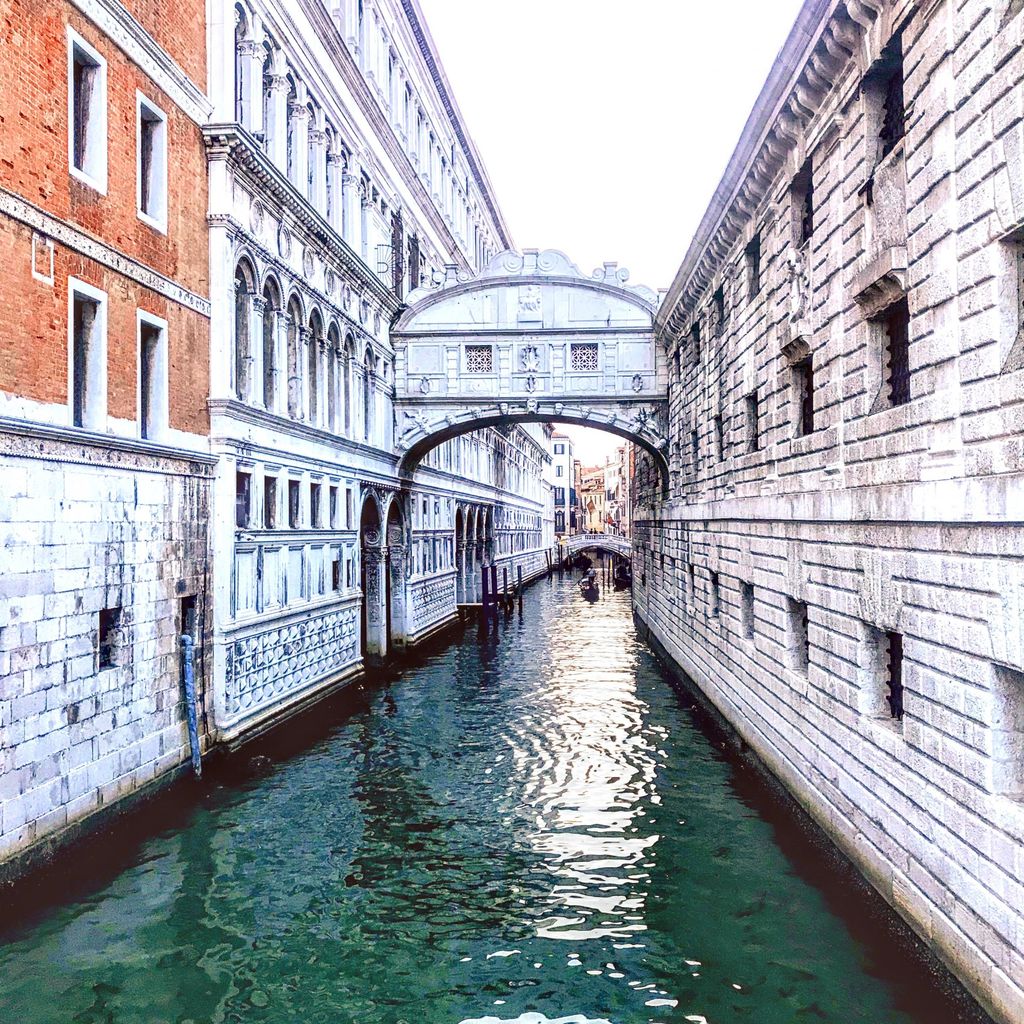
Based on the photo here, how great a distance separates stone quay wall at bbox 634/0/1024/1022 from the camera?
20.0ft

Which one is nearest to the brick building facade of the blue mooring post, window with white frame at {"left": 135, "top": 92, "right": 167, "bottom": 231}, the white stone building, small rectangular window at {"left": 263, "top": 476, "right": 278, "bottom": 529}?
window with white frame at {"left": 135, "top": 92, "right": 167, "bottom": 231}

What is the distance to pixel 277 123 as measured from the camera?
608 inches

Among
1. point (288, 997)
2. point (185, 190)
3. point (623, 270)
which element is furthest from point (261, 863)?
point (623, 270)

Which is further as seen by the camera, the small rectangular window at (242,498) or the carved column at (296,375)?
the carved column at (296,375)

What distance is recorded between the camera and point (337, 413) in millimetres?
18766

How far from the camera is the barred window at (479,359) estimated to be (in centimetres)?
2336

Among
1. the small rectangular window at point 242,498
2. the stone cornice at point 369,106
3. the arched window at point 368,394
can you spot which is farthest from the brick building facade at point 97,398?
the arched window at point 368,394

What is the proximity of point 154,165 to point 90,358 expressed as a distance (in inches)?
118

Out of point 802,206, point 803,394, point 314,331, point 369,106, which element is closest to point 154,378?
point 314,331

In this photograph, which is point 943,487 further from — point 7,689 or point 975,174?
point 7,689

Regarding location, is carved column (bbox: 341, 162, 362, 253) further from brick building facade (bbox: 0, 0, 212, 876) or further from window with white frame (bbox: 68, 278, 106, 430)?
window with white frame (bbox: 68, 278, 106, 430)

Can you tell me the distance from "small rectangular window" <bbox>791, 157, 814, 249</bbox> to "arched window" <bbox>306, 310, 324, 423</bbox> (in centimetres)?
893

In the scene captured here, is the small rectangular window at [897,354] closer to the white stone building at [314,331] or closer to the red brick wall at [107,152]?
the red brick wall at [107,152]

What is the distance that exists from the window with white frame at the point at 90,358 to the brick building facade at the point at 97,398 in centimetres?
2
